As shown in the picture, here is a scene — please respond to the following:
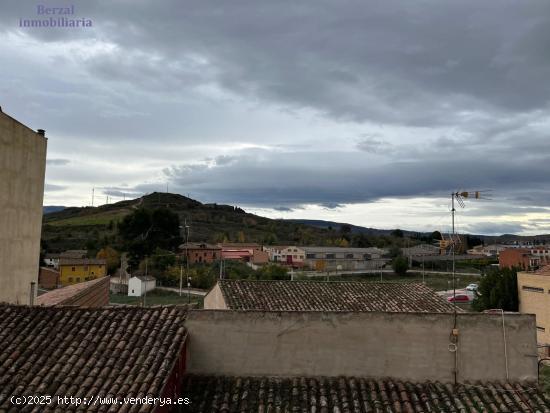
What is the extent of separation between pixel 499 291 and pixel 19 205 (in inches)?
1286

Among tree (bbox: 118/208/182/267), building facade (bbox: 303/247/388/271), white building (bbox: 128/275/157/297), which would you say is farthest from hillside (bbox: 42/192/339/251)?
white building (bbox: 128/275/157/297)

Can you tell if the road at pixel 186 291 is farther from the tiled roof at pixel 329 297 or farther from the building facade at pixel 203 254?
the tiled roof at pixel 329 297

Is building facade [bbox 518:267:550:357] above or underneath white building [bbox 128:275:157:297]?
above

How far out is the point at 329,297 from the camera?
2173 centimetres

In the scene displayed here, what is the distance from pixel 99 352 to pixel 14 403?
138cm

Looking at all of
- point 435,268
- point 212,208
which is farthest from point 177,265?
point 212,208

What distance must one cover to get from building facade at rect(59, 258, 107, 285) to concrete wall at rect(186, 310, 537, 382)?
182 feet

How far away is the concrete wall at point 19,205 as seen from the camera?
10141 mm

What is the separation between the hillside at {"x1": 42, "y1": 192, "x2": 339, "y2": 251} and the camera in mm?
90625

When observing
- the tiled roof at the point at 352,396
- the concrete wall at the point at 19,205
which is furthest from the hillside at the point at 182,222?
the tiled roof at the point at 352,396

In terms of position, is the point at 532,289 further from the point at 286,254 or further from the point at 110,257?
the point at 286,254

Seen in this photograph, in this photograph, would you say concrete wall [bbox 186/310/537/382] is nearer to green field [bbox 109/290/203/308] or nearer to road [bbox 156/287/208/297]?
green field [bbox 109/290/203/308]

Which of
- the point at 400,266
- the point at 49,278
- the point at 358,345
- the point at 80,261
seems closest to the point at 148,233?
the point at 80,261

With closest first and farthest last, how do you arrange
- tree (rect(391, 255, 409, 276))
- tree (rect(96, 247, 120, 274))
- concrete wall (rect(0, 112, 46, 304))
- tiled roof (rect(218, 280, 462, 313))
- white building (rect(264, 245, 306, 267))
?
concrete wall (rect(0, 112, 46, 304)) < tiled roof (rect(218, 280, 462, 313)) < tree (rect(96, 247, 120, 274)) < tree (rect(391, 255, 409, 276)) < white building (rect(264, 245, 306, 267))
